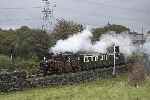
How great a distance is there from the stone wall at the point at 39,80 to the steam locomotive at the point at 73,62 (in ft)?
5.12

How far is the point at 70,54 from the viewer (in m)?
38.8

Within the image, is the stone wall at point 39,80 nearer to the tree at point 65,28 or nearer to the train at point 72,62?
the train at point 72,62

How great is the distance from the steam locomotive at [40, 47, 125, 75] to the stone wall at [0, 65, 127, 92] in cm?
156

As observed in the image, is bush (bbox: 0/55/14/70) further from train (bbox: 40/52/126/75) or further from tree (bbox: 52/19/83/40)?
tree (bbox: 52/19/83/40)

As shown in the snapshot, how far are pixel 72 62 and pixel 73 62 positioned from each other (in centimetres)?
19

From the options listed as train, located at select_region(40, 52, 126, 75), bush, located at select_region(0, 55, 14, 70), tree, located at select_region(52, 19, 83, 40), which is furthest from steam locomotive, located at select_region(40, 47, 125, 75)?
tree, located at select_region(52, 19, 83, 40)

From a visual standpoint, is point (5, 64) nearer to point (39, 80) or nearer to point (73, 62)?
point (73, 62)

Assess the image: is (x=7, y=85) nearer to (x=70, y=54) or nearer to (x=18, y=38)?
(x=70, y=54)

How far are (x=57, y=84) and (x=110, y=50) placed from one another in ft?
65.1

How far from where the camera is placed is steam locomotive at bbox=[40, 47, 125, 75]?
35.6 m

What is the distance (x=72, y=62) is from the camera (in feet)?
124

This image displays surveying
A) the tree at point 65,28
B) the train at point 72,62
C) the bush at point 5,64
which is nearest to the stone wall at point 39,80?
the train at point 72,62

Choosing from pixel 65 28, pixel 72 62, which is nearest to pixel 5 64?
pixel 72 62

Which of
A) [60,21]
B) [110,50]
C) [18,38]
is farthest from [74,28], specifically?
[110,50]
